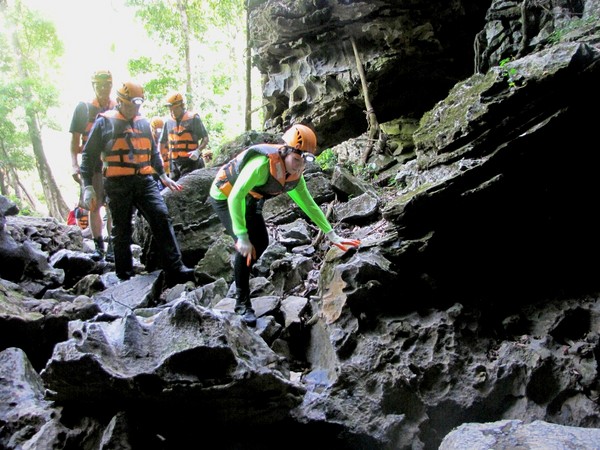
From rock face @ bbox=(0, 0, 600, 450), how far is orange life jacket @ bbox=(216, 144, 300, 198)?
102cm

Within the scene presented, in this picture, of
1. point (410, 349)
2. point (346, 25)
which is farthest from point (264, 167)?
point (346, 25)

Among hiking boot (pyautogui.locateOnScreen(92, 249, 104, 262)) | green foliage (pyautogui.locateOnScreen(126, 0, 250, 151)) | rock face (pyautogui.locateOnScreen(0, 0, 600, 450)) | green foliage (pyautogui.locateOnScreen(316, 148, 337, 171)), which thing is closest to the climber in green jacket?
rock face (pyautogui.locateOnScreen(0, 0, 600, 450))

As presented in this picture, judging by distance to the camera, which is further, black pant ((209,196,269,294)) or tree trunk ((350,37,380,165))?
tree trunk ((350,37,380,165))

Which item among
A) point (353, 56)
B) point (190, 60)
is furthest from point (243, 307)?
point (190, 60)

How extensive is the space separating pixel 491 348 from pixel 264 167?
2.62m

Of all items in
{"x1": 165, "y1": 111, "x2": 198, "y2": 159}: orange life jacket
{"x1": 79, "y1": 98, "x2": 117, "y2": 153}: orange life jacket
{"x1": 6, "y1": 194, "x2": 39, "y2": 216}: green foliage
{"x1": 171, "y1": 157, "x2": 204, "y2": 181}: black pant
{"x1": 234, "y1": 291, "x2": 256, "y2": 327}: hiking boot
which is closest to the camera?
{"x1": 234, "y1": 291, "x2": 256, "y2": 327}: hiking boot

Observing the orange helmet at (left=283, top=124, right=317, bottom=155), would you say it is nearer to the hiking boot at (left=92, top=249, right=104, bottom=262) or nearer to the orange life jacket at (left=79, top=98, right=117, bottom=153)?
the orange life jacket at (left=79, top=98, right=117, bottom=153)

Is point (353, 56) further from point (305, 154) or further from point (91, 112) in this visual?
point (305, 154)

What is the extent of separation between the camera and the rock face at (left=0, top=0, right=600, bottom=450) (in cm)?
276

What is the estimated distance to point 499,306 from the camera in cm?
390

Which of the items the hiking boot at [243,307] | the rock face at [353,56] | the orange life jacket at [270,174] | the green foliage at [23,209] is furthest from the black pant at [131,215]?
the green foliage at [23,209]

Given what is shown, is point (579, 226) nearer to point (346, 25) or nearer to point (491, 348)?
point (491, 348)

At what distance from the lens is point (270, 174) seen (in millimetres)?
4113

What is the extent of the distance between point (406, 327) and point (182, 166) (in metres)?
6.13
